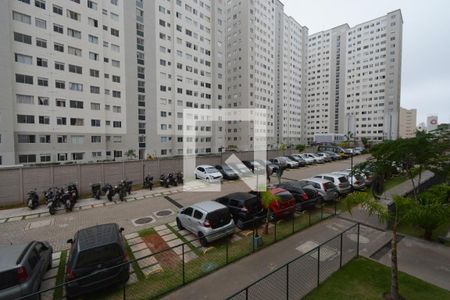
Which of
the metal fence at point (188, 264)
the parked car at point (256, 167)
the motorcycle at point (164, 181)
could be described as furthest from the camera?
the parked car at point (256, 167)

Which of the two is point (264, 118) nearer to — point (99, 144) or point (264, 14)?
point (264, 14)

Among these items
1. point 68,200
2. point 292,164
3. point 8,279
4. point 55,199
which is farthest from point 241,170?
point 8,279

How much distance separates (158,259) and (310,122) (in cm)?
10089

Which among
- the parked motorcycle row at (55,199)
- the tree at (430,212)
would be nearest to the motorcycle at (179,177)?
the parked motorcycle row at (55,199)

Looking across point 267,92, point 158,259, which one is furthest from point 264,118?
point 158,259

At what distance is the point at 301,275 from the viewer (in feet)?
22.4

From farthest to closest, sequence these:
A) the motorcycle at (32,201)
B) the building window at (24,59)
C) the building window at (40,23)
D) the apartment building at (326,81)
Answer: the apartment building at (326,81), the building window at (40,23), the building window at (24,59), the motorcycle at (32,201)

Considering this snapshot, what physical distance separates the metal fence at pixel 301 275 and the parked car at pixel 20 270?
5.23m

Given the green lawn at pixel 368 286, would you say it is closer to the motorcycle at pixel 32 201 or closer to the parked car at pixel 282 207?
the parked car at pixel 282 207

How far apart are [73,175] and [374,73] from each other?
320ft

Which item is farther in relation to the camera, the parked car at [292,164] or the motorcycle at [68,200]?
the parked car at [292,164]

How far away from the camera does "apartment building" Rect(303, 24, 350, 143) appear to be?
89.7m

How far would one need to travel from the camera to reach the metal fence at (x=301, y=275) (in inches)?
234

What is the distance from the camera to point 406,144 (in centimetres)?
969
